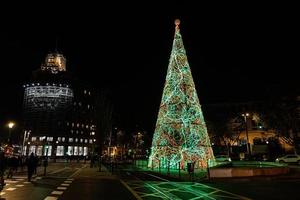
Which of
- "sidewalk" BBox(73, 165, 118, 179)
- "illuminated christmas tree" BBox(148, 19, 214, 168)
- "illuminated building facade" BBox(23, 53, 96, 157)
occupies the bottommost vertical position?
"sidewalk" BBox(73, 165, 118, 179)

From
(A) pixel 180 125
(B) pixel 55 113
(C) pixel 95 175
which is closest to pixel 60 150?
(B) pixel 55 113

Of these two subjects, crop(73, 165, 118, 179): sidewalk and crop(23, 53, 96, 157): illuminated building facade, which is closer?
crop(73, 165, 118, 179): sidewalk

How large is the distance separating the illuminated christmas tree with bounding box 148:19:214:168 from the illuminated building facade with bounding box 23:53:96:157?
277 feet

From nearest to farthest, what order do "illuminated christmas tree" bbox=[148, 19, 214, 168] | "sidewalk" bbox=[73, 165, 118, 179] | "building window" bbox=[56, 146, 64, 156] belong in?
"sidewalk" bbox=[73, 165, 118, 179], "illuminated christmas tree" bbox=[148, 19, 214, 168], "building window" bbox=[56, 146, 64, 156]

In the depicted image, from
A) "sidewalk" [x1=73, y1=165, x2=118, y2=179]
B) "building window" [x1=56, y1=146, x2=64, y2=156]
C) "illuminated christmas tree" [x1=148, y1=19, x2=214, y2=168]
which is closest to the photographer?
"sidewalk" [x1=73, y1=165, x2=118, y2=179]

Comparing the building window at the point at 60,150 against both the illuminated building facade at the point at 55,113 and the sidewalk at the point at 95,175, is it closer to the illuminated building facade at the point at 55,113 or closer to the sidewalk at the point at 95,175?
the illuminated building facade at the point at 55,113

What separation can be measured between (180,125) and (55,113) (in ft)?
335

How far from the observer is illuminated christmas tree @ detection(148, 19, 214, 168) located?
22.8m

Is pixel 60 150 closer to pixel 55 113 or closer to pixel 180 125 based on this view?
pixel 55 113

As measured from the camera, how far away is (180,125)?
76.1ft

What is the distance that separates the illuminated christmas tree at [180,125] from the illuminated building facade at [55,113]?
277 feet

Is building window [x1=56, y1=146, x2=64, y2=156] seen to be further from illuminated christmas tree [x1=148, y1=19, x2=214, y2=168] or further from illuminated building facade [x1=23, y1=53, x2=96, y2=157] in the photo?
illuminated christmas tree [x1=148, y1=19, x2=214, y2=168]

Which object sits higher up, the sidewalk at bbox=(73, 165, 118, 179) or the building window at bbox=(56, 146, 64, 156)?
the building window at bbox=(56, 146, 64, 156)

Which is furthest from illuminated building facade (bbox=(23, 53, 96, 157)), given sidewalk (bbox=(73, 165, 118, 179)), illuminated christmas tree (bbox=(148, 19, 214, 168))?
illuminated christmas tree (bbox=(148, 19, 214, 168))
